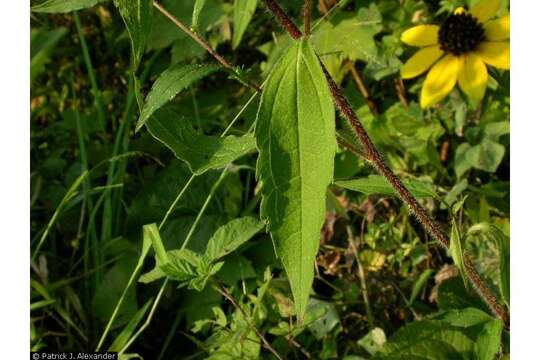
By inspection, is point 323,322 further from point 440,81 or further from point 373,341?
point 440,81

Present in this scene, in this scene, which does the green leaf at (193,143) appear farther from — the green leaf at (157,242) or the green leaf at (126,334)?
the green leaf at (126,334)

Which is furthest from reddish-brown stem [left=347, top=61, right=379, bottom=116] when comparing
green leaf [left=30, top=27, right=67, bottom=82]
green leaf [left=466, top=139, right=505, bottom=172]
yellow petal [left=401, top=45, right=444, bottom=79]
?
green leaf [left=30, top=27, right=67, bottom=82]

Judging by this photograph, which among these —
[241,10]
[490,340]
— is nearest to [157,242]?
[241,10]

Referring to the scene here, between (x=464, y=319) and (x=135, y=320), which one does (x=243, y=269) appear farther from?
(x=464, y=319)

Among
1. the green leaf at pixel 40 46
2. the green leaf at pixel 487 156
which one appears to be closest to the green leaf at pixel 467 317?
the green leaf at pixel 487 156

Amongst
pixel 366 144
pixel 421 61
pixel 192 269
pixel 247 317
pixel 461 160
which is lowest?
pixel 247 317

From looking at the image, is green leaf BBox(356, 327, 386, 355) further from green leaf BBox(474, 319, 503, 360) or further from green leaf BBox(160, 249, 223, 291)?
green leaf BBox(160, 249, 223, 291)

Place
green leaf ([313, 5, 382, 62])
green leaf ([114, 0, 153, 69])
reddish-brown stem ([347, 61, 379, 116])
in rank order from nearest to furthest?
green leaf ([114, 0, 153, 69]), green leaf ([313, 5, 382, 62]), reddish-brown stem ([347, 61, 379, 116])
